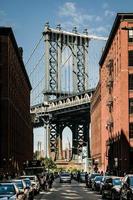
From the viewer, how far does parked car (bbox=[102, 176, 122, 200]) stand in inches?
1518

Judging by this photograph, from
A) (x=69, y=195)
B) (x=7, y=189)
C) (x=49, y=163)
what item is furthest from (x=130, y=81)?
(x=49, y=163)

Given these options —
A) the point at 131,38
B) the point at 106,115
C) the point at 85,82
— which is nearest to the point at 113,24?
the point at 131,38

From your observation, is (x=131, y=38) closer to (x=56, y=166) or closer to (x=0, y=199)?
(x=0, y=199)

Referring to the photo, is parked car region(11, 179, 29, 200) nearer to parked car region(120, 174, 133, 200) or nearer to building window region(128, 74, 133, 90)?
parked car region(120, 174, 133, 200)

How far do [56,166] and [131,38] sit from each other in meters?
112

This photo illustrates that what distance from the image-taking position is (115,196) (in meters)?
38.3

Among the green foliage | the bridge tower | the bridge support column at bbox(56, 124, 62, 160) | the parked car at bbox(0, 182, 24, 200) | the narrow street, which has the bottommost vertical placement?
the narrow street

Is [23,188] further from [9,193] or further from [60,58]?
[60,58]

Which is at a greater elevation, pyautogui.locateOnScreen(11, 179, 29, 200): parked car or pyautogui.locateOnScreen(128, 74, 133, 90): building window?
pyautogui.locateOnScreen(128, 74, 133, 90): building window

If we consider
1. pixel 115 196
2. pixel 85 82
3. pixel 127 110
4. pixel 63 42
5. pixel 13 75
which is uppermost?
pixel 63 42

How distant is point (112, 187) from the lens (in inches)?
1592

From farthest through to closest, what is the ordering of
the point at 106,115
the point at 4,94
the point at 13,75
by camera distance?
the point at 106,115 → the point at 13,75 → the point at 4,94

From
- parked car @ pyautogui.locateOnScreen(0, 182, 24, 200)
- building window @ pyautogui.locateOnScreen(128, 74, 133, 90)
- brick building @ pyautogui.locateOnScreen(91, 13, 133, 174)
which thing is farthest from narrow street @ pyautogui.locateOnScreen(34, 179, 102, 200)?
building window @ pyautogui.locateOnScreen(128, 74, 133, 90)

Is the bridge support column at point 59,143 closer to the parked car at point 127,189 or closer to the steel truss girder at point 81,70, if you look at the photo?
the steel truss girder at point 81,70
